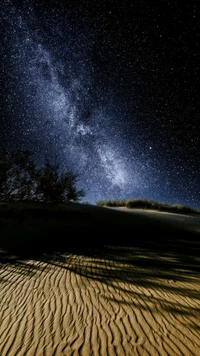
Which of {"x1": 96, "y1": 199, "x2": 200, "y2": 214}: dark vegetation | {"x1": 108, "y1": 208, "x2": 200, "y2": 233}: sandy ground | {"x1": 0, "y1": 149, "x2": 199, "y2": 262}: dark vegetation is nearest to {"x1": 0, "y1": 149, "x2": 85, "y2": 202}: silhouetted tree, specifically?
{"x1": 0, "y1": 149, "x2": 199, "y2": 262}: dark vegetation

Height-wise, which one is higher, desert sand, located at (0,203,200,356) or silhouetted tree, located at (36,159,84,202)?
silhouetted tree, located at (36,159,84,202)

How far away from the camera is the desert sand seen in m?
2.38

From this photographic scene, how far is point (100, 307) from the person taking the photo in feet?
10.3

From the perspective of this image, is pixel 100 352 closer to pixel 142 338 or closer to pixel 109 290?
pixel 142 338

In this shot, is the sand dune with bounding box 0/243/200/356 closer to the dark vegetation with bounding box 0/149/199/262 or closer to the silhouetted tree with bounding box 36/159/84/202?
the dark vegetation with bounding box 0/149/199/262

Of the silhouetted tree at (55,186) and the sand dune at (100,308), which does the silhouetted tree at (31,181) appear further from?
the sand dune at (100,308)

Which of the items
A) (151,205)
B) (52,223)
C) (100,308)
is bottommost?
(100,308)

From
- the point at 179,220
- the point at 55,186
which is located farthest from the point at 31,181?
the point at 179,220

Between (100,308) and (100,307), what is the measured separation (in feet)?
0.08

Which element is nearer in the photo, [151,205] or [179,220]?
[179,220]

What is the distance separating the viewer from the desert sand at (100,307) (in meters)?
2.38

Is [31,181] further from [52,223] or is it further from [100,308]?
[100,308]

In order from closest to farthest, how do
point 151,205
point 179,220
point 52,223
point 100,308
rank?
point 100,308 < point 52,223 < point 179,220 < point 151,205

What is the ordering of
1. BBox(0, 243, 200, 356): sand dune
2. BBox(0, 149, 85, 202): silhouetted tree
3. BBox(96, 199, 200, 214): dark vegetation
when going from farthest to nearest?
BBox(96, 199, 200, 214): dark vegetation
BBox(0, 149, 85, 202): silhouetted tree
BBox(0, 243, 200, 356): sand dune
